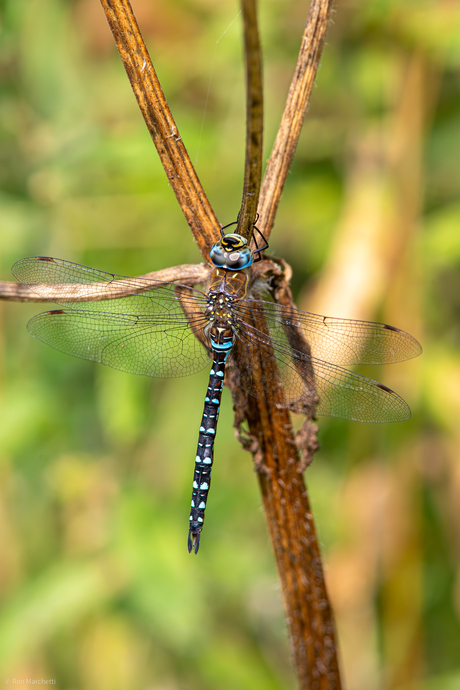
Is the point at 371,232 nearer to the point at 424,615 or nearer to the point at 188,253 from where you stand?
the point at 188,253

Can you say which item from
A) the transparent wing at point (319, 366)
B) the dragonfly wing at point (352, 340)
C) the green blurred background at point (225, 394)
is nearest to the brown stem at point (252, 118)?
→ the transparent wing at point (319, 366)

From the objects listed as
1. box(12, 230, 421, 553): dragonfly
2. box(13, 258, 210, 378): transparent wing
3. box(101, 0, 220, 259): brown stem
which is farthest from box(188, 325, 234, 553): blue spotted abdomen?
box(101, 0, 220, 259): brown stem

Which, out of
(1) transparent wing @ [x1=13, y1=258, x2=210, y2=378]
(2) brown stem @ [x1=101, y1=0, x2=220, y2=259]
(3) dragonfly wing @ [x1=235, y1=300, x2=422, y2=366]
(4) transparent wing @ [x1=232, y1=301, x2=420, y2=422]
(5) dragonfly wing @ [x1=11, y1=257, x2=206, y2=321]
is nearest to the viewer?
(2) brown stem @ [x1=101, y1=0, x2=220, y2=259]

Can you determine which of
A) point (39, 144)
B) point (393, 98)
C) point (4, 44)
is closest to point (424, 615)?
point (393, 98)

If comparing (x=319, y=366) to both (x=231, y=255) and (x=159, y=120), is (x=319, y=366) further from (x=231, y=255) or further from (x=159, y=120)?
(x=159, y=120)

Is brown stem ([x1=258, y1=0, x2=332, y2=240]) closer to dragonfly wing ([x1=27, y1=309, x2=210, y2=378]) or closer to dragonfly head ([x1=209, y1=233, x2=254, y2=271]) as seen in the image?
dragonfly head ([x1=209, y1=233, x2=254, y2=271])

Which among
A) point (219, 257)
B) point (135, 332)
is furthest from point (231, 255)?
point (135, 332)
